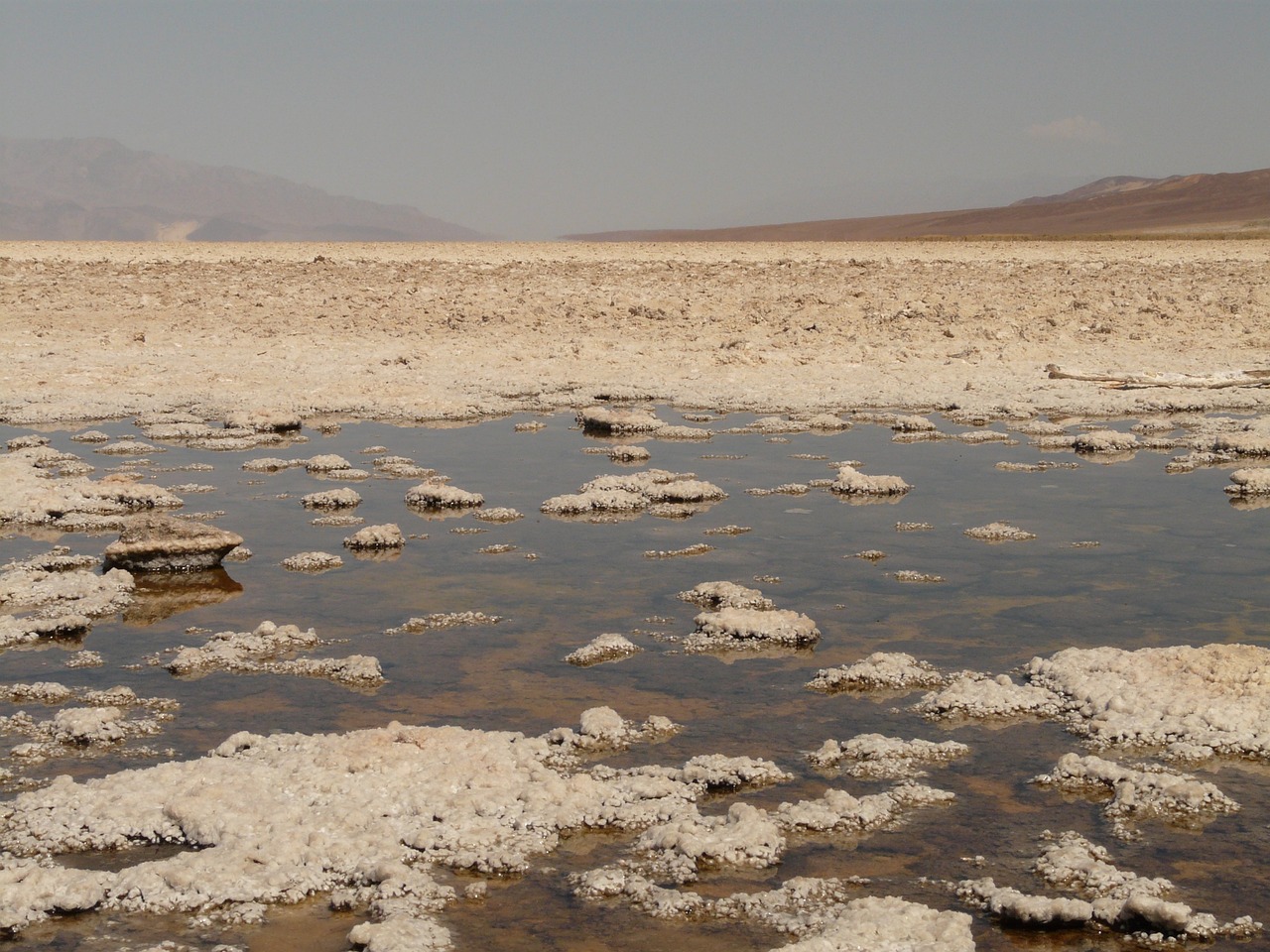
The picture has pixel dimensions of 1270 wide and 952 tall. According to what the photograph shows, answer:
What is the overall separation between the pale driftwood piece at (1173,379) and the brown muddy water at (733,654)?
3.11 m

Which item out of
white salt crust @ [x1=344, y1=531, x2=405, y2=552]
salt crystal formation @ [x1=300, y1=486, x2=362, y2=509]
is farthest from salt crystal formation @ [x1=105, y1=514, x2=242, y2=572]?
salt crystal formation @ [x1=300, y1=486, x2=362, y2=509]

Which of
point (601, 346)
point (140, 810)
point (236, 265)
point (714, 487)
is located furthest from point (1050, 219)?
point (140, 810)

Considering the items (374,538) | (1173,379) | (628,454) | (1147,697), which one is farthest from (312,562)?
Answer: (1173,379)

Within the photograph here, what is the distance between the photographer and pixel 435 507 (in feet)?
25.7

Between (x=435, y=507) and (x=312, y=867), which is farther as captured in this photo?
(x=435, y=507)

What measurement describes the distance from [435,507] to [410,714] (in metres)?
3.14

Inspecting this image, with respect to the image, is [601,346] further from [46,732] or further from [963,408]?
[46,732]

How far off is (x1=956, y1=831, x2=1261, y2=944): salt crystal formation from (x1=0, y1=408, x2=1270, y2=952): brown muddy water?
5 centimetres

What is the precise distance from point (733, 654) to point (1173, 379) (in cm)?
832

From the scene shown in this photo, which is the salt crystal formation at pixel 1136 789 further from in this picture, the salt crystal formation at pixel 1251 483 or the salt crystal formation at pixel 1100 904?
the salt crystal formation at pixel 1251 483

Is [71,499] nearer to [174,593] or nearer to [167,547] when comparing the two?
→ [167,547]

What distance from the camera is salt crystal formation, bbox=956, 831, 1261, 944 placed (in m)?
3.31

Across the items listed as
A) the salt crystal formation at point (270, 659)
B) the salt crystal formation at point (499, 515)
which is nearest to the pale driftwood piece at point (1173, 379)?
the salt crystal formation at point (499, 515)

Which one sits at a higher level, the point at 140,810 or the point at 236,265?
the point at 236,265
